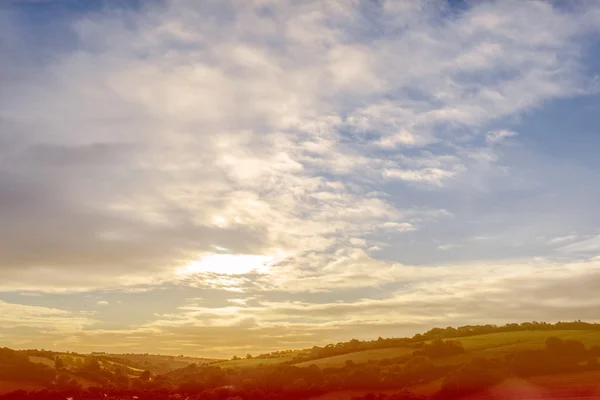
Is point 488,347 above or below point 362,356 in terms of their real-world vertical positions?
above

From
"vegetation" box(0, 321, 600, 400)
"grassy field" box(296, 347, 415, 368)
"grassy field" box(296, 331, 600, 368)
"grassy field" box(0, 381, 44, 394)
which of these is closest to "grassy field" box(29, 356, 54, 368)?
"vegetation" box(0, 321, 600, 400)

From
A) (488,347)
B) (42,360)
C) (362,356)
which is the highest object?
(488,347)

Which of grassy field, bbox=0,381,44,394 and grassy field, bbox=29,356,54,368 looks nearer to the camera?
grassy field, bbox=0,381,44,394

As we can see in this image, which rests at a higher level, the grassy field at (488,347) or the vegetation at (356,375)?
the grassy field at (488,347)

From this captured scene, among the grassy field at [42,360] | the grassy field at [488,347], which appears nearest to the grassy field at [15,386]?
the grassy field at [42,360]

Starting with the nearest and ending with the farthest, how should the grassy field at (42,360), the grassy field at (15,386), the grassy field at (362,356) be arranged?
the grassy field at (15,386)
the grassy field at (42,360)
the grassy field at (362,356)

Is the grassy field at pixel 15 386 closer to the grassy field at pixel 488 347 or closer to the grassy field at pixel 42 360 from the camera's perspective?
the grassy field at pixel 42 360

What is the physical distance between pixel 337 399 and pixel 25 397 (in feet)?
102

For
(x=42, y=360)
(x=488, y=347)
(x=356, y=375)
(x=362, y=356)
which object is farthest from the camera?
(x=362, y=356)

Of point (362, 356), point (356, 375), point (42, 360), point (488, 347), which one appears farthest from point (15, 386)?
point (488, 347)

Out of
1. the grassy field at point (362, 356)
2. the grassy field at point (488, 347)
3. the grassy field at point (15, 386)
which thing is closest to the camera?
the grassy field at point (15, 386)

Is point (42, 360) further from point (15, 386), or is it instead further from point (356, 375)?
point (356, 375)

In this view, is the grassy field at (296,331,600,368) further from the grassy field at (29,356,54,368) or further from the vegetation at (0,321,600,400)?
the grassy field at (29,356,54,368)

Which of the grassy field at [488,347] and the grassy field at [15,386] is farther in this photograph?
the grassy field at [488,347]
